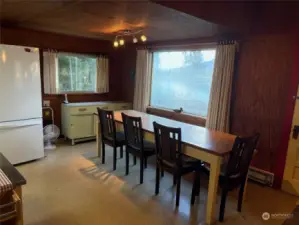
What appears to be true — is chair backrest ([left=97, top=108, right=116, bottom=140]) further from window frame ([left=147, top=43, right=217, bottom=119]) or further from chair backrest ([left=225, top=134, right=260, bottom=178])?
chair backrest ([left=225, top=134, right=260, bottom=178])

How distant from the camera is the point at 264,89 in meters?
3.08

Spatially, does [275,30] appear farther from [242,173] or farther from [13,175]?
[13,175]

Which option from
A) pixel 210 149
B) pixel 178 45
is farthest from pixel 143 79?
pixel 210 149

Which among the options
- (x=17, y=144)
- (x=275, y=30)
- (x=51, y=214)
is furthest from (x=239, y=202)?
(x=17, y=144)

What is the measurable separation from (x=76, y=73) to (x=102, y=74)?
55 centimetres

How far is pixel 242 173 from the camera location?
2.39m

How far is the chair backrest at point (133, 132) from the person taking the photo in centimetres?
290

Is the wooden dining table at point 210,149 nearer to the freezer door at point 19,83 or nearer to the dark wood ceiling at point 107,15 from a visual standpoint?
the dark wood ceiling at point 107,15

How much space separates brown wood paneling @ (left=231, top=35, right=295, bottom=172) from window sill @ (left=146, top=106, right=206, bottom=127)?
2.14 ft

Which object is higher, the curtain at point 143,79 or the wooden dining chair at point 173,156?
the curtain at point 143,79

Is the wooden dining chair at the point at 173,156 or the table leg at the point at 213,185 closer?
the table leg at the point at 213,185

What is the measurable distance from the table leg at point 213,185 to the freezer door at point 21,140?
8.70ft

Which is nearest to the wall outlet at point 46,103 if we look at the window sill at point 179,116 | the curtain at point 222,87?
the window sill at point 179,116

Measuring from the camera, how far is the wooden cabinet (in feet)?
14.3
